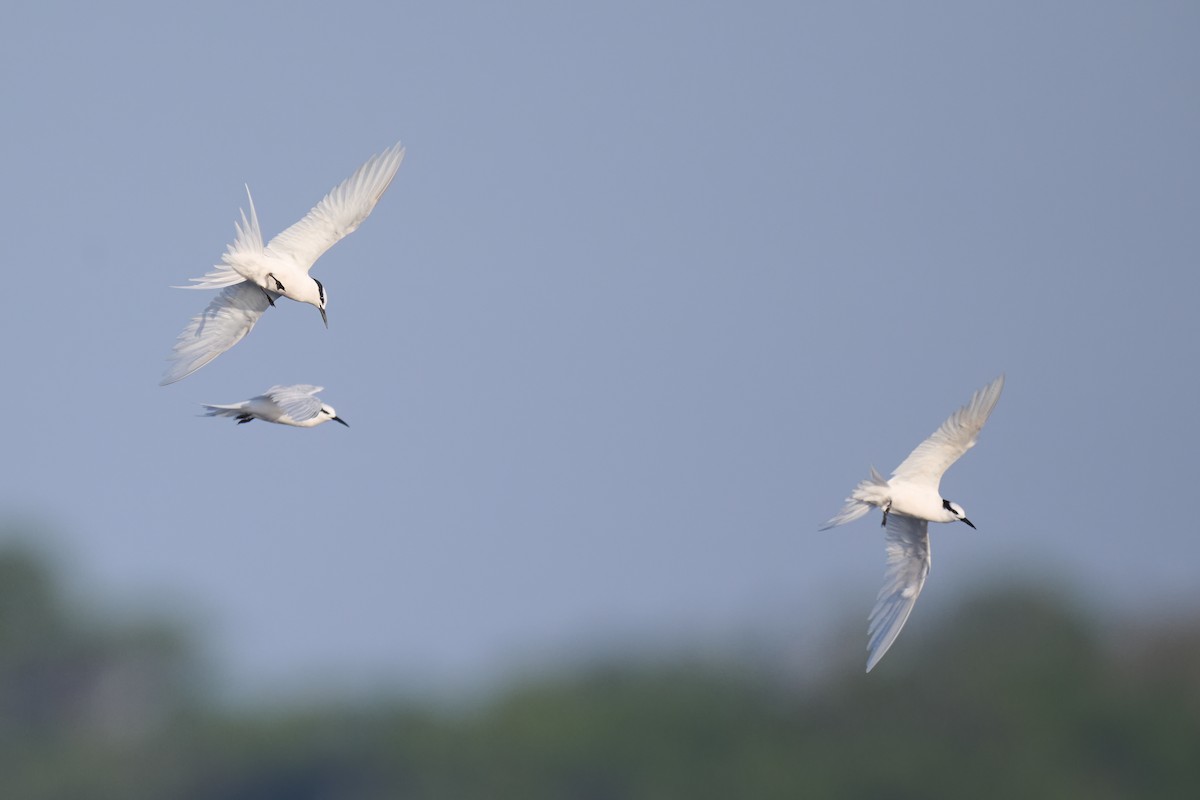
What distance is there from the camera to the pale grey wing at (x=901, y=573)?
19.5m

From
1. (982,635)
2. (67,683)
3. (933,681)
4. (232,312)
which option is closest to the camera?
(232,312)

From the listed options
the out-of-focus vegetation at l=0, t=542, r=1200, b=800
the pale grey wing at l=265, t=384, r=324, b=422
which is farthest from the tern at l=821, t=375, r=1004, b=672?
the out-of-focus vegetation at l=0, t=542, r=1200, b=800

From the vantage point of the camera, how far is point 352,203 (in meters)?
19.0

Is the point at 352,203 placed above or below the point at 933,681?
below

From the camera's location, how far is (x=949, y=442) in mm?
18891

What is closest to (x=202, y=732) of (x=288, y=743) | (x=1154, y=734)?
(x=288, y=743)

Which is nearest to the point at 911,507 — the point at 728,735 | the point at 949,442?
the point at 949,442

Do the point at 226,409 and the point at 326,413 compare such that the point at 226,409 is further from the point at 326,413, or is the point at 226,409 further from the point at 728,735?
the point at 728,735

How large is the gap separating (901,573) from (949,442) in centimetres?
152

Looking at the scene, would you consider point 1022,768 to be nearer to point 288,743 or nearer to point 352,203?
point 288,743

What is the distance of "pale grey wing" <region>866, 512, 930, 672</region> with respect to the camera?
19.5m

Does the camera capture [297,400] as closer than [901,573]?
Yes

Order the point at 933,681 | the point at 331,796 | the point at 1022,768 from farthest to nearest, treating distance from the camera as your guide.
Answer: the point at 331,796 < the point at 933,681 < the point at 1022,768

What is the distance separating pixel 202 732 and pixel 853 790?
74.0 ft
